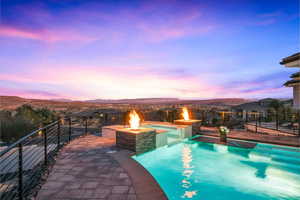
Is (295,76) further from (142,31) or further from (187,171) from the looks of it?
(142,31)

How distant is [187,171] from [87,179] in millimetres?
3255

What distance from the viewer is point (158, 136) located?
6.58 metres

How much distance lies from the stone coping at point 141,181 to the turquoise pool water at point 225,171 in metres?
0.99

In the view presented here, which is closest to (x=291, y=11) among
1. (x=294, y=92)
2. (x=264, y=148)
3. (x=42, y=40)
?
(x=294, y=92)

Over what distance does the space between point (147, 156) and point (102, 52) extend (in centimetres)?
951

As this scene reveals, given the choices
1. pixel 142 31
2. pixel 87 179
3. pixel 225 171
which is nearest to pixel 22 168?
pixel 87 179

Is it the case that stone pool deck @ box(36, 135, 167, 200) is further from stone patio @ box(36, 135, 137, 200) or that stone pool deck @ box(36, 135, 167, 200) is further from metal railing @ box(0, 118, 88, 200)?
metal railing @ box(0, 118, 88, 200)

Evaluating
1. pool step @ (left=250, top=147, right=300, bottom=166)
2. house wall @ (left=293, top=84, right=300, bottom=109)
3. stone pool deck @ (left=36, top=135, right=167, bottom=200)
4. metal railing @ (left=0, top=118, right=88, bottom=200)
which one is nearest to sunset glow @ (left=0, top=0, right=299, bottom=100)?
house wall @ (left=293, top=84, right=300, bottom=109)

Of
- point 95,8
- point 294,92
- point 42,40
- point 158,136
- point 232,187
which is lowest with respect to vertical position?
point 232,187

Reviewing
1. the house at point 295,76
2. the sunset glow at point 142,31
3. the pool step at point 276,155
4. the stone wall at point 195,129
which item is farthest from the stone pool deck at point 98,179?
the house at point 295,76

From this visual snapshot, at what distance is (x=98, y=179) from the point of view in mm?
3350

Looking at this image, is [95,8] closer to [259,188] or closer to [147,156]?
[147,156]

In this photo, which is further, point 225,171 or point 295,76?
point 295,76

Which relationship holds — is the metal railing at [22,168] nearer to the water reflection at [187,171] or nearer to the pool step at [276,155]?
the water reflection at [187,171]
